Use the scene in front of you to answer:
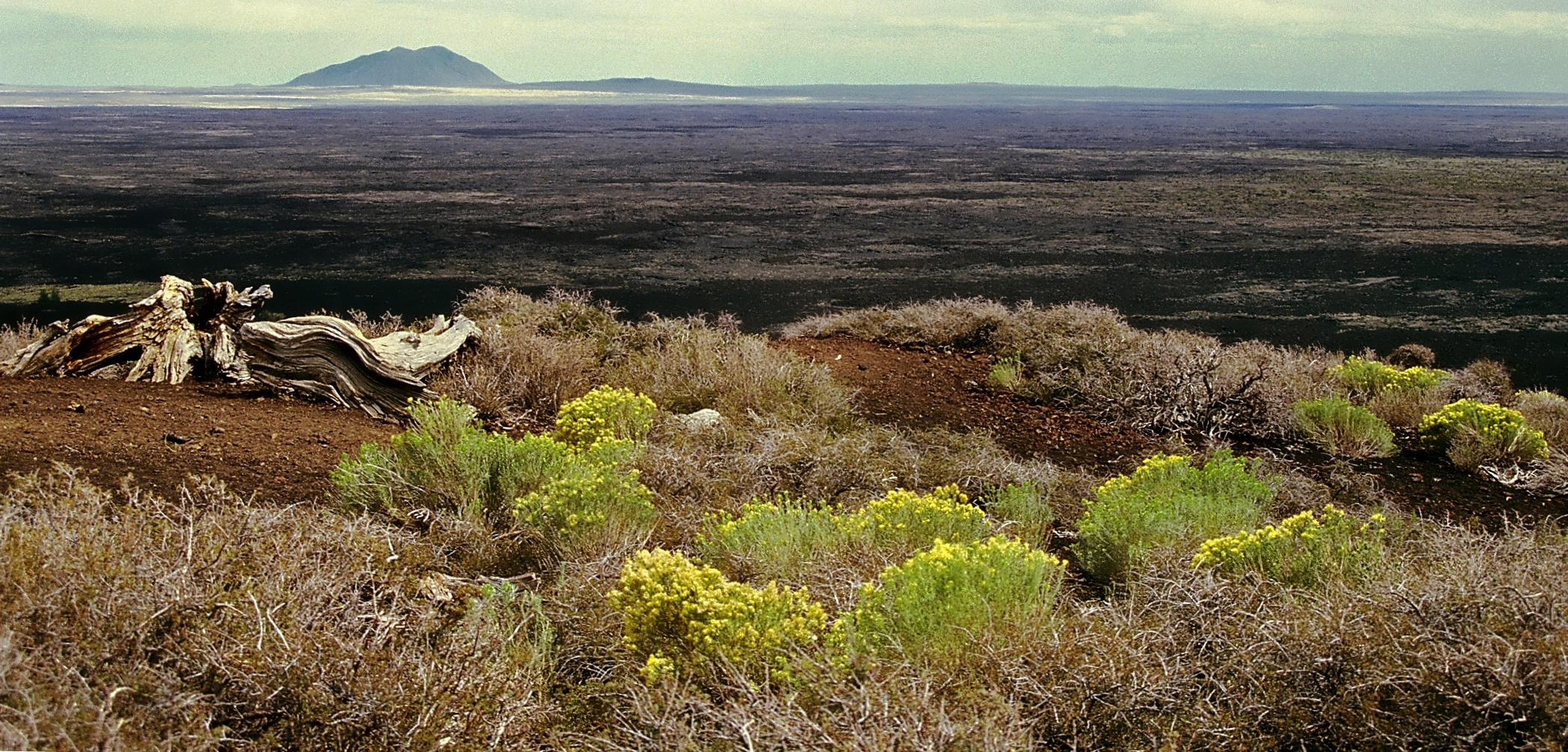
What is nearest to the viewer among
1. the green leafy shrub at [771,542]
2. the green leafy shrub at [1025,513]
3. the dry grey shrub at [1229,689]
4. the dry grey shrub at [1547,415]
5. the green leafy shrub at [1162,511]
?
the dry grey shrub at [1229,689]

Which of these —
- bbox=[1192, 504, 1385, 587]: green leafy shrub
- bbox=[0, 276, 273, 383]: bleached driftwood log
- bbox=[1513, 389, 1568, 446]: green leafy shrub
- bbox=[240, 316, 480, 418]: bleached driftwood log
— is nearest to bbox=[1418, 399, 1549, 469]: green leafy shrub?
bbox=[1513, 389, 1568, 446]: green leafy shrub

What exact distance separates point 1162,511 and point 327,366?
5.26 meters

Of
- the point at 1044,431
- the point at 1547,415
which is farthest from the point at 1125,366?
the point at 1547,415

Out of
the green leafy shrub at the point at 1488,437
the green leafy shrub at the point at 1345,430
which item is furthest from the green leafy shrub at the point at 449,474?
the green leafy shrub at the point at 1488,437

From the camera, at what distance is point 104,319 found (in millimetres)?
7145

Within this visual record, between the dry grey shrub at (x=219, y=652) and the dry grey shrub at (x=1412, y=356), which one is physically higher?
the dry grey shrub at (x=219, y=652)

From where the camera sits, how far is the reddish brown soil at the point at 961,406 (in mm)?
7457

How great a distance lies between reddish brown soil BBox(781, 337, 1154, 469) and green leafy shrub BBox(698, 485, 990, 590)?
9.42 ft

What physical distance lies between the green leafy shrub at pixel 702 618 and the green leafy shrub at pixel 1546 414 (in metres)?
6.92

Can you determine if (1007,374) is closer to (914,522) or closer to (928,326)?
(928,326)

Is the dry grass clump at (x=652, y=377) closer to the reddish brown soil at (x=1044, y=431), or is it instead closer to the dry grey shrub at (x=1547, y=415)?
the reddish brown soil at (x=1044, y=431)

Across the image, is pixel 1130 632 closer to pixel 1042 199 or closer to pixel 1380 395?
pixel 1380 395

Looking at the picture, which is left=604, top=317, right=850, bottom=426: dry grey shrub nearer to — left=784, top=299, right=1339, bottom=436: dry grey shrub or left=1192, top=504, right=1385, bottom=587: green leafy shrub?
left=784, top=299, right=1339, bottom=436: dry grey shrub

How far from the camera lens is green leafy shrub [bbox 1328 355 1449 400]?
8734 mm
